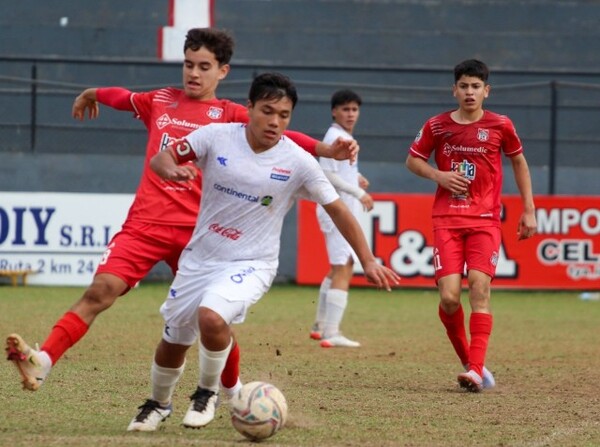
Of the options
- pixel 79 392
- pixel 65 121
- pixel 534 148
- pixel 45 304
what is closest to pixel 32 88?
pixel 65 121

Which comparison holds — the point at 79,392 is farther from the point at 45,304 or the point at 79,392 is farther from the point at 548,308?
the point at 548,308

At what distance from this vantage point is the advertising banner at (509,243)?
59.2ft

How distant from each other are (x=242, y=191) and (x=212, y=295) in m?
0.58

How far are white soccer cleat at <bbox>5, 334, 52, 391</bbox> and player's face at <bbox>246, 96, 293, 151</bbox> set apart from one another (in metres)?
1.58

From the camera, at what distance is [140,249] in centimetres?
714

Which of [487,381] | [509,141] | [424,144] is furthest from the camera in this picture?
[424,144]

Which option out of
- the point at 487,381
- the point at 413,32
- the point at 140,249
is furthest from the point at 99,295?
the point at 413,32

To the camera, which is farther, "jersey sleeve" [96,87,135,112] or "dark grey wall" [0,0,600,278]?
"dark grey wall" [0,0,600,278]

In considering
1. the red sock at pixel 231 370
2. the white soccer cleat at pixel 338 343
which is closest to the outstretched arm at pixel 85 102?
the red sock at pixel 231 370

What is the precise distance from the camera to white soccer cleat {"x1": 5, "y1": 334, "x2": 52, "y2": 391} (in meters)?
6.20

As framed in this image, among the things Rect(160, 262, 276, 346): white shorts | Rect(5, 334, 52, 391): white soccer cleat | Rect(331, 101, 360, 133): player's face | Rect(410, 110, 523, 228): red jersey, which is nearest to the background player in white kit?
Rect(331, 101, 360, 133): player's face

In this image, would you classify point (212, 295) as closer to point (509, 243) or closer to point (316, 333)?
point (316, 333)

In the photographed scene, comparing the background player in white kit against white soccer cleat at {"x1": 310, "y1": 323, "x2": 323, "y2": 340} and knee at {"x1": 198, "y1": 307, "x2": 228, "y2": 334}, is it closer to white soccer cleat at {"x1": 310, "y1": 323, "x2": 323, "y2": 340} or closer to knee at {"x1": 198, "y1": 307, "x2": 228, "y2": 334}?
white soccer cleat at {"x1": 310, "y1": 323, "x2": 323, "y2": 340}

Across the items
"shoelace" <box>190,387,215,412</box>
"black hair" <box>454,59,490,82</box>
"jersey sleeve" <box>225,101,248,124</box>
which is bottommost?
"shoelace" <box>190,387,215,412</box>
